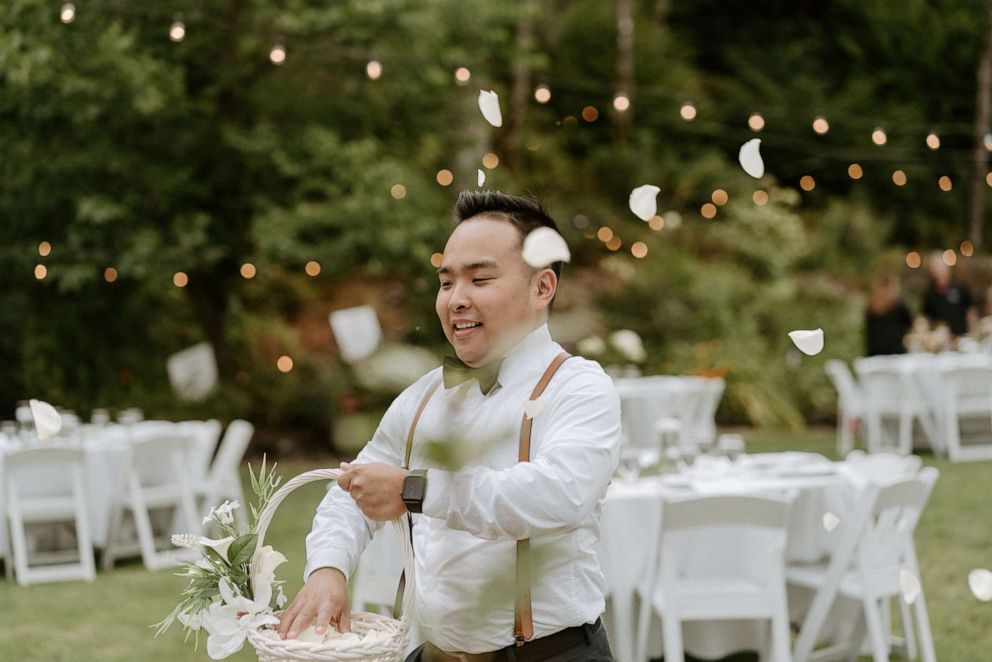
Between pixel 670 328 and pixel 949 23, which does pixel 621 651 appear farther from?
pixel 949 23

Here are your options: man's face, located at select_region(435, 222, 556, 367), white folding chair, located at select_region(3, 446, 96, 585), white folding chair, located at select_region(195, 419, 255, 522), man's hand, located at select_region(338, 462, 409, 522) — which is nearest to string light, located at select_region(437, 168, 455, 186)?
white folding chair, located at select_region(195, 419, 255, 522)

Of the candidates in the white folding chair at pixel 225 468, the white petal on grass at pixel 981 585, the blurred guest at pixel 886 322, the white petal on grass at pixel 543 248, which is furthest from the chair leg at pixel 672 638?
the blurred guest at pixel 886 322

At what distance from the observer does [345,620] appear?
5.93 ft

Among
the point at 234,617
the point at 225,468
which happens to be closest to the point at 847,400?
the point at 225,468

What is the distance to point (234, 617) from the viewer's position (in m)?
1.74

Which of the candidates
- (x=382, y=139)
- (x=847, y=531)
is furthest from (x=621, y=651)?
(x=382, y=139)

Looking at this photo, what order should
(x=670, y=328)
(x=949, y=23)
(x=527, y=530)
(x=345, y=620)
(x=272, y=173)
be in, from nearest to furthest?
(x=527, y=530) → (x=345, y=620) → (x=272, y=173) → (x=670, y=328) → (x=949, y=23)

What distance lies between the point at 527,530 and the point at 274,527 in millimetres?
6688

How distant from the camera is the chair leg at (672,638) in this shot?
4.06m

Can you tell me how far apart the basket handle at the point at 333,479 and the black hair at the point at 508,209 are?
0.43 metres

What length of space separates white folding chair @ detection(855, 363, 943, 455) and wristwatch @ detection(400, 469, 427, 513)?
878cm

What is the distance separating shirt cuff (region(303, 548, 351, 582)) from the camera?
1.85m

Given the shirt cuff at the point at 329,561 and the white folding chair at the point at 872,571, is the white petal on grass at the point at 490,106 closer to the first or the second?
the shirt cuff at the point at 329,561

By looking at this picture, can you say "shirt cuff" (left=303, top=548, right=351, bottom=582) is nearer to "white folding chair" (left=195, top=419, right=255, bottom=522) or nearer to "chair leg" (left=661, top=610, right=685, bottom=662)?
"chair leg" (left=661, top=610, right=685, bottom=662)
